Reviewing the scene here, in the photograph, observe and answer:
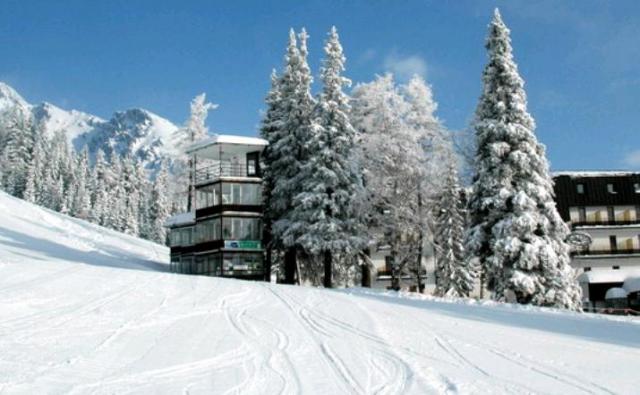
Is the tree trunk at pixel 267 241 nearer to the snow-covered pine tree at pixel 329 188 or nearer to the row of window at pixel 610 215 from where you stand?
the snow-covered pine tree at pixel 329 188

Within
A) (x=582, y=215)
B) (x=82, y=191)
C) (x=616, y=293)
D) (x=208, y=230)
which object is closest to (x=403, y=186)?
(x=208, y=230)

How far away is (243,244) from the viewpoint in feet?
141

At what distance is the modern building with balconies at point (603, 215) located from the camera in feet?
185

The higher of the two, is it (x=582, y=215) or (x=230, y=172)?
(x=230, y=172)

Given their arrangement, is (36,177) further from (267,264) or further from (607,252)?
(607,252)

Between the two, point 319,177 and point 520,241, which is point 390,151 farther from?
point 520,241

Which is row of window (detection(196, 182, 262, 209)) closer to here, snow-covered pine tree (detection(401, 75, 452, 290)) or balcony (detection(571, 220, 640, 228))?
snow-covered pine tree (detection(401, 75, 452, 290))

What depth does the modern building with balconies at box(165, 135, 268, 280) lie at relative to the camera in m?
42.9

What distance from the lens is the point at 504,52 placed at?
1195 inches

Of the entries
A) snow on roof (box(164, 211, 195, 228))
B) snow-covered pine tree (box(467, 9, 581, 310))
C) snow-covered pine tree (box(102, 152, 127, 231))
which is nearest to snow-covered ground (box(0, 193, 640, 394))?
snow-covered pine tree (box(467, 9, 581, 310))

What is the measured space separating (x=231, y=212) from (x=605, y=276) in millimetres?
32576

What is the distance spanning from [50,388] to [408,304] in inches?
548

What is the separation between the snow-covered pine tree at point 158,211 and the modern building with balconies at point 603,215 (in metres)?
58.3

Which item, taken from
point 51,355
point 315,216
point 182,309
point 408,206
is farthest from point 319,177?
point 51,355
